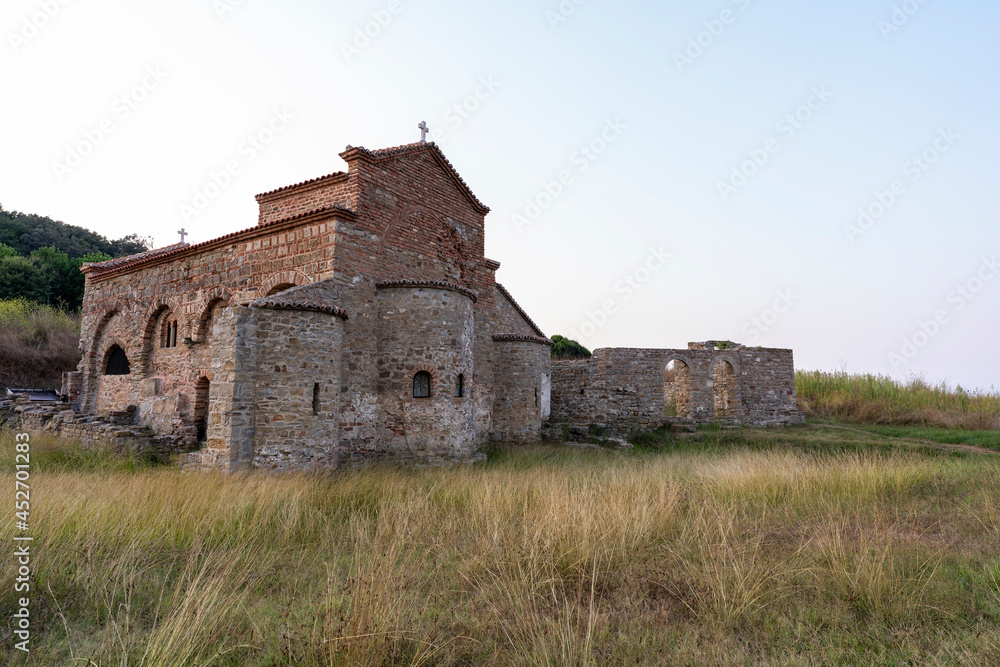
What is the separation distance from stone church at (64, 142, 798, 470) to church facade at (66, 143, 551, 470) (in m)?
0.03

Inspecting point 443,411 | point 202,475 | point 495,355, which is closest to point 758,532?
point 443,411

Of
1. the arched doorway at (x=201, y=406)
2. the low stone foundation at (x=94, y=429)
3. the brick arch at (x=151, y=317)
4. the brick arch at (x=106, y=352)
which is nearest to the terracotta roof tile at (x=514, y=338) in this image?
the arched doorway at (x=201, y=406)

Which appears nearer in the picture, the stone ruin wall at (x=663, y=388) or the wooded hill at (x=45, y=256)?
the stone ruin wall at (x=663, y=388)

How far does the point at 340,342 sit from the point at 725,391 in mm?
15348

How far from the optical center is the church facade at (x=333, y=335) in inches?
367

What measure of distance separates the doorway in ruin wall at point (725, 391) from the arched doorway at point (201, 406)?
54.4 feet

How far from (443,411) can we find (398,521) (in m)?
5.51

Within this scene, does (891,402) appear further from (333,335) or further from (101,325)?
(101,325)

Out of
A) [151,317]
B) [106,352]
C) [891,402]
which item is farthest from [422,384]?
[891,402]

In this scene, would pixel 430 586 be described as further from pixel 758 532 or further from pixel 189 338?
pixel 189 338

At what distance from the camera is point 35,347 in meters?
20.9

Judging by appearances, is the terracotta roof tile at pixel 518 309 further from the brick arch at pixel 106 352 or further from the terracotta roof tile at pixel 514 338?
the brick arch at pixel 106 352

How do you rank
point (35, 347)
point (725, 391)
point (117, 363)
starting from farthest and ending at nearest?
point (35, 347) → point (725, 391) → point (117, 363)

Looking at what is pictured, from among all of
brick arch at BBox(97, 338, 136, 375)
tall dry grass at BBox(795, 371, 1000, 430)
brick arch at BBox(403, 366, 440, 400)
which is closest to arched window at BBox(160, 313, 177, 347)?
brick arch at BBox(97, 338, 136, 375)
